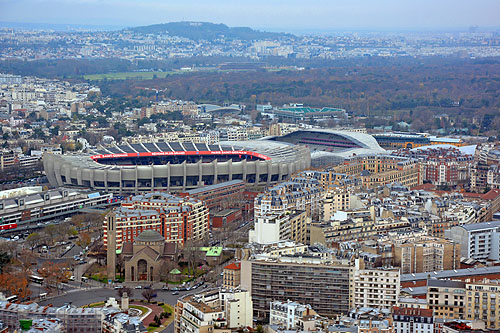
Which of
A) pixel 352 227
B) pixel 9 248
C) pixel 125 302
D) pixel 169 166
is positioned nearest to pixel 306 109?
pixel 169 166

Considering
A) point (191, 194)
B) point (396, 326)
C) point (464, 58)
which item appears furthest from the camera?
point (464, 58)

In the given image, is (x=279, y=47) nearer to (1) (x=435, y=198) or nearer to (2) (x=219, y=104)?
(2) (x=219, y=104)

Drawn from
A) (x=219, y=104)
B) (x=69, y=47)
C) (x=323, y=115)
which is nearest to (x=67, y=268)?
(x=323, y=115)

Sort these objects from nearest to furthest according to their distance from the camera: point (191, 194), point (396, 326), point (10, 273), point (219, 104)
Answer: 1. point (396, 326)
2. point (10, 273)
3. point (191, 194)
4. point (219, 104)

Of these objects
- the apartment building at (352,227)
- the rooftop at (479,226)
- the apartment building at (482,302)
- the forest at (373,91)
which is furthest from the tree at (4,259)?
the forest at (373,91)

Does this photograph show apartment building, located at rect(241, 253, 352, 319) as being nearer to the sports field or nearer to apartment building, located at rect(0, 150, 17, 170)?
apartment building, located at rect(0, 150, 17, 170)

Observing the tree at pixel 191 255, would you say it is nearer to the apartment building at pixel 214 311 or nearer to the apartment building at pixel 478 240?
the apartment building at pixel 214 311
